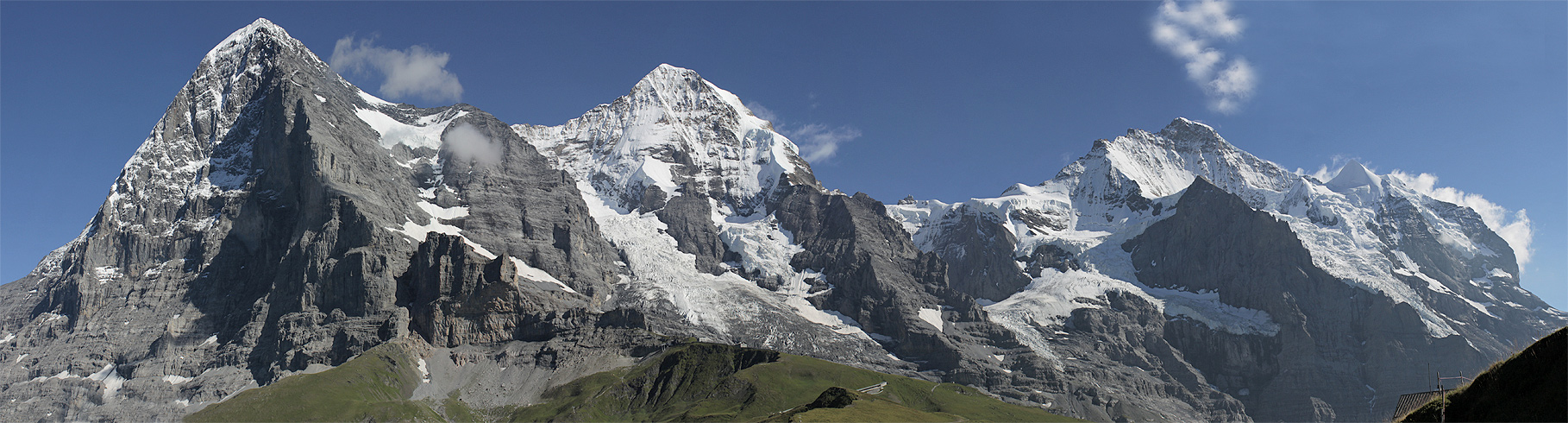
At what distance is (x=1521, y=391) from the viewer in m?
45.1

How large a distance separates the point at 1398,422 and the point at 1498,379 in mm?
4893

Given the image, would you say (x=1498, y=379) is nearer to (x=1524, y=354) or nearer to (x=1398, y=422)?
(x=1524, y=354)

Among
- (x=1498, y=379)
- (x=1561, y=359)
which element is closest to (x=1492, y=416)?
(x=1498, y=379)

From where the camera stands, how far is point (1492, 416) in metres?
46.1

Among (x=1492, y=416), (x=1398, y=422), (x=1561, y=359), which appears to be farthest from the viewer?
(x=1398, y=422)

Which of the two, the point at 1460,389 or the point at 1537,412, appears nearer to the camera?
the point at 1537,412

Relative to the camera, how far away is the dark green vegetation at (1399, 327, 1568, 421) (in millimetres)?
43188

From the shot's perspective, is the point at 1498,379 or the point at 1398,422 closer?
the point at 1498,379

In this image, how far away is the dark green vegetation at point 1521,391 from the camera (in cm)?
4319

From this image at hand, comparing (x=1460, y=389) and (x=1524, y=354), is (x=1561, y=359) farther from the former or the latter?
(x=1460, y=389)

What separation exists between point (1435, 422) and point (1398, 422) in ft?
5.62

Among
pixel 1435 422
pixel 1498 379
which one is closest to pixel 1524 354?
pixel 1498 379

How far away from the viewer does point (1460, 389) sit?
159 ft

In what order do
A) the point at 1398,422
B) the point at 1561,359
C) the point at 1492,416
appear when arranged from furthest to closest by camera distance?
the point at 1398,422 < the point at 1492,416 < the point at 1561,359
